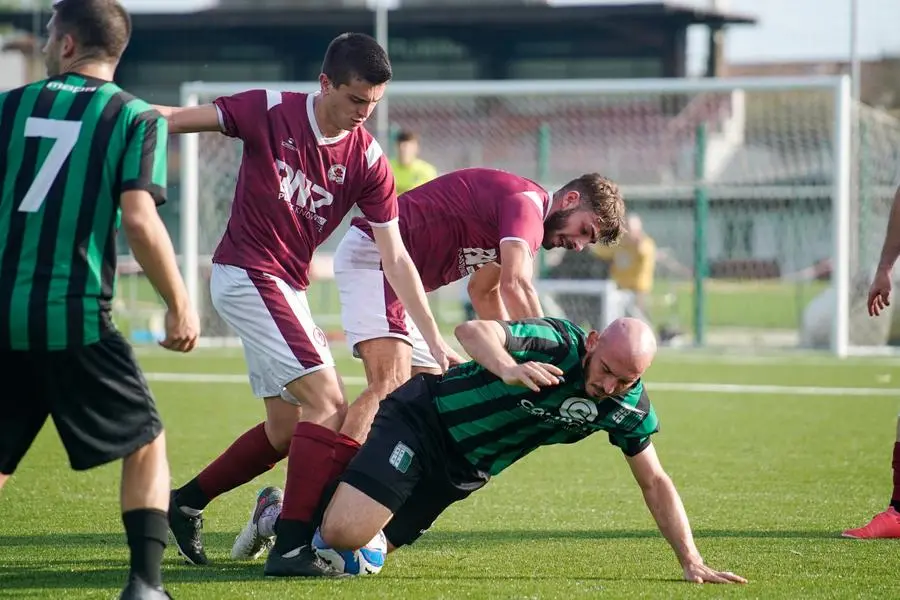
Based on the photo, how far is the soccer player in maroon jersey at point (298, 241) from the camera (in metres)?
4.89

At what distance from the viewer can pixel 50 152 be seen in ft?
12.4

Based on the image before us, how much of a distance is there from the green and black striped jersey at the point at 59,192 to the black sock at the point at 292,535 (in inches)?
52.6

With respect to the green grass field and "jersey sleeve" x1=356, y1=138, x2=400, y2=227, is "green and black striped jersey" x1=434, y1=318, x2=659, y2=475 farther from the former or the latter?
"jersey sleeve" x1=356, y1=138, x2=400, y2=227

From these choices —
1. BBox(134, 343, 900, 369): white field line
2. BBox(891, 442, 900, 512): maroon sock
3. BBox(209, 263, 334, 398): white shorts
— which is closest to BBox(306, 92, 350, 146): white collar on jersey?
BBox(209, 263, 334, 398): white shorts

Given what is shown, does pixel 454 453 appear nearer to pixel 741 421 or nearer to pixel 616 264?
pixel 741 421

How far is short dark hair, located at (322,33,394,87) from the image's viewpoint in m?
4.88

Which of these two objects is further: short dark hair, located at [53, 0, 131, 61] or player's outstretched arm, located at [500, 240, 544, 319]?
player's outstretched arm, located at [500, 240, 544, 319]

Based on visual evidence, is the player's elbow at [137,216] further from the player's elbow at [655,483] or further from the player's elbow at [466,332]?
the player's elbow at [655,483]

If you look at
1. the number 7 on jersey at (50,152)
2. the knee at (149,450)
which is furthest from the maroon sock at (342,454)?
the number 7 on jersey at (50,152)

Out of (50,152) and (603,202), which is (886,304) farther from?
(50,152)

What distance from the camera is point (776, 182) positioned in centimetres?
1747

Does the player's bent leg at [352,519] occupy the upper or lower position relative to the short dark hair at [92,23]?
lower

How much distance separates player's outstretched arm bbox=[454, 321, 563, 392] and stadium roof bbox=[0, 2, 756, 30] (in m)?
30.0

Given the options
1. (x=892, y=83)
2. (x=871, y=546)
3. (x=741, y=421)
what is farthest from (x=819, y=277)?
(x=871, y=546)
